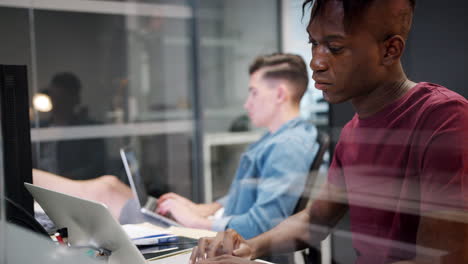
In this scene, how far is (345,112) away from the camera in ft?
6.05

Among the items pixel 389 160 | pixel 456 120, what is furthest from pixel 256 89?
pixel 456 120

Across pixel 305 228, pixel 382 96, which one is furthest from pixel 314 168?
pixel 382 96

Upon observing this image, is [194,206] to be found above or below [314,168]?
below

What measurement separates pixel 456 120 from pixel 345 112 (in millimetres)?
938

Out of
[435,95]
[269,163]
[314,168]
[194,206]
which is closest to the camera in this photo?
[435,95]

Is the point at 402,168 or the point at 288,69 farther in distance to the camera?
the point at 288,69

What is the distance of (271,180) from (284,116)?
1.17 ft

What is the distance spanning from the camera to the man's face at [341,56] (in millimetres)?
1053

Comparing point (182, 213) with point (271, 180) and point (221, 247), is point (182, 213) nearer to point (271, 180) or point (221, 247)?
point (271, 180)

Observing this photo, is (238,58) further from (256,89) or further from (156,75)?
(256,89)

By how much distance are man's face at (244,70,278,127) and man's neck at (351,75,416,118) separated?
1007 mm

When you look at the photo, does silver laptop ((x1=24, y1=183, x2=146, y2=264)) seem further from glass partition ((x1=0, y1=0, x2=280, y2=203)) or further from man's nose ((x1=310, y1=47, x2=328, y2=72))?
glass partition ((x1=0, y1=0, x2=280, y2=203))

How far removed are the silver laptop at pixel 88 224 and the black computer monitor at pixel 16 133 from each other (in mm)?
31

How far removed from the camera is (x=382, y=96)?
3.48 feet
